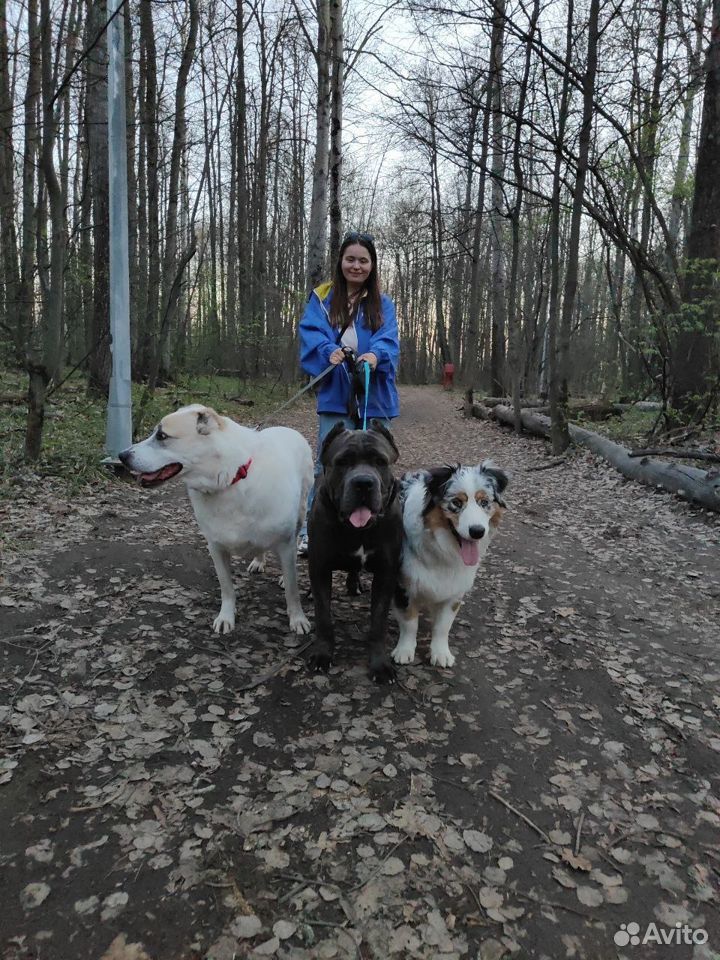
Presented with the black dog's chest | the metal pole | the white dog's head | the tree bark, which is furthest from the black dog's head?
the tree bark

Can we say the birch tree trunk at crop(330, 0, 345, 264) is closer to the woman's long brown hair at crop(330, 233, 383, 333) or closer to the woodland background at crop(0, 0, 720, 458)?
the woodland background at crop(0, 0, 720, 458)

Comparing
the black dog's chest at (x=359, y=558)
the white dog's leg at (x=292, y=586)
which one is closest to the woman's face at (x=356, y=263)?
the white dog's leg at (x=292, y=586)

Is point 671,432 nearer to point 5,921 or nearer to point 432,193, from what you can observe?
point 5,921

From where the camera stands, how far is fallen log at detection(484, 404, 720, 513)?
6625mm

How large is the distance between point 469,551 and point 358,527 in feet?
2.48

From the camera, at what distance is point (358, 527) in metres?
3.15

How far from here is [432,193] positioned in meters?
30.8

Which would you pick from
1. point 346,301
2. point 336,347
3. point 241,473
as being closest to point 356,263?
point 346,301

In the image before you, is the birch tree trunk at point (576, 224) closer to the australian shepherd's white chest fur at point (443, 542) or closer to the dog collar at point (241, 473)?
the australian shepherd's white chest fur at point (443, 542)

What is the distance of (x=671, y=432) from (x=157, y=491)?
26.5 ft

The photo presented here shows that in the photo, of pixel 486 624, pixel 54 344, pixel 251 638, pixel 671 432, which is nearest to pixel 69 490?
pixel 54 344

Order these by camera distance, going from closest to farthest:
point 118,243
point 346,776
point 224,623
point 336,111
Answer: point 346,776, point 224,623, point 118,243, point 336,111

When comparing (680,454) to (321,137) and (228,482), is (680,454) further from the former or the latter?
(321,137)

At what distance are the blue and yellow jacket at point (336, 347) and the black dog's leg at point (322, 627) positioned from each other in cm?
162
